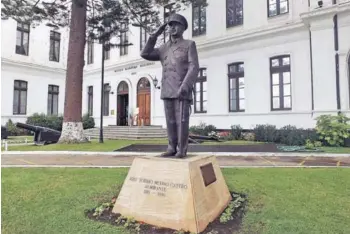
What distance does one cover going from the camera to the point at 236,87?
16.9 meters

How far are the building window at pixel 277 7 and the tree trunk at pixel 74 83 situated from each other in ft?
31.7

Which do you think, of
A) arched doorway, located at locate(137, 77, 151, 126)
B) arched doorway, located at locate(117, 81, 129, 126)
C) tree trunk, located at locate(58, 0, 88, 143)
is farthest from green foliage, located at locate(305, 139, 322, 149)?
arched doorway, located at locate(117, 81, 129, 126)

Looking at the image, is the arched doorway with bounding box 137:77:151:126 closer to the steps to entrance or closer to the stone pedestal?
the steps to entrance

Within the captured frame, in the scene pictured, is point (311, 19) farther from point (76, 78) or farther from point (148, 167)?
point (148, 167)

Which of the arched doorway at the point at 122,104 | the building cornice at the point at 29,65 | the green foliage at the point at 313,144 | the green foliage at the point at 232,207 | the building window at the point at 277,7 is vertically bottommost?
the green foliage at the point at 232,207

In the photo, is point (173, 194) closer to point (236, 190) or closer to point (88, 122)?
point (236, 190)

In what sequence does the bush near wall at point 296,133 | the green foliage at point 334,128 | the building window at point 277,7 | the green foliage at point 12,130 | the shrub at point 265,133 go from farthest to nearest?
the green foliage at point 12,130 → the building window at point 277,7 → the shrub at point 265,133 → the bush near wall at point 296,133 → the green foliage at point 334,128

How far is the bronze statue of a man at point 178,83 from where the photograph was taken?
446 cm

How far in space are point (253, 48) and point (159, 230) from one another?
47.2 feet

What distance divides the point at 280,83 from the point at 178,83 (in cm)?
1211

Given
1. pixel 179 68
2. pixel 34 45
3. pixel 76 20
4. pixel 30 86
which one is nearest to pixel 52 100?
pixel 30 86

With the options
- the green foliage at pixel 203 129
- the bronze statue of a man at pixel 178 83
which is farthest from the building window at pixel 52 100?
the bronze statue of a man at pixel 178 83

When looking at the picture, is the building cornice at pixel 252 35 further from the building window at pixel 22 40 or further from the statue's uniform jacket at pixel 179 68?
the building window at pixel 22 40

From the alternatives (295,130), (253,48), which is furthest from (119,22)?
(295,130)
